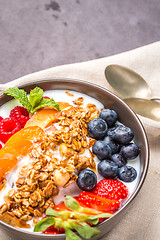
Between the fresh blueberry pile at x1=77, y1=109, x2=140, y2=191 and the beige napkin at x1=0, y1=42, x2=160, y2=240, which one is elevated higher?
the fresh blueberry pile at x1=77, y1=109, x2=140, y2=191

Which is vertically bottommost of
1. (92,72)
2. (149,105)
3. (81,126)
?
(149,105)

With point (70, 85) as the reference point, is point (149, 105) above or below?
below

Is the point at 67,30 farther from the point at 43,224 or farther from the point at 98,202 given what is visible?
the point at 43,224

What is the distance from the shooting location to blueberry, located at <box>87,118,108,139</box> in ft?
5.52

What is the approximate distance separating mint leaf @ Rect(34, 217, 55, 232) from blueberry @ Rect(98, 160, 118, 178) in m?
0.33

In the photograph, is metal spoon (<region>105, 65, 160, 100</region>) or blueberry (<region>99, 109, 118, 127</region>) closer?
blueberry (<region>99, 109, 118, 127</region>)

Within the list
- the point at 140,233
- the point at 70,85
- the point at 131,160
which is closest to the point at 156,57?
the point at 70,85

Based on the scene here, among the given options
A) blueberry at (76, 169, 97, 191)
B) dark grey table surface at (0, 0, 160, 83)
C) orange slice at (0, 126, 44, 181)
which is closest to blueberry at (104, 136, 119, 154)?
blueberry at (76, 169, 97, 191)

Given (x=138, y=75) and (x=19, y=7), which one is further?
(x=19, y=7)

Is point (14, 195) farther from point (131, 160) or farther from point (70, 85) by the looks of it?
point (70, 85)

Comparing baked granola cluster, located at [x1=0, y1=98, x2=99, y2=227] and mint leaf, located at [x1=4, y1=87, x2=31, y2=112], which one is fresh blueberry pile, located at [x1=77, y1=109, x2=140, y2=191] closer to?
baked granola cluster, located at [x1=0, y1=98, x2=99, y2=227]

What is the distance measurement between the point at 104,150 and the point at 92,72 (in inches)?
33.3

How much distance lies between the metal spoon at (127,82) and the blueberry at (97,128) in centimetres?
55

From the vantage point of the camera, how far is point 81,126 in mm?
1701
